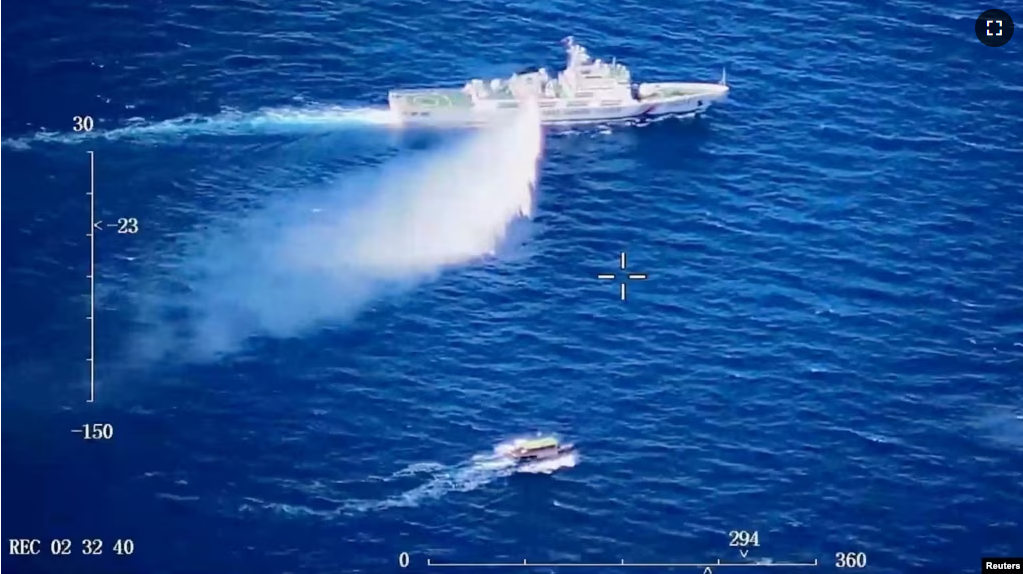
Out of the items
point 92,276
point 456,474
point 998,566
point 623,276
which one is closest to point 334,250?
point 92,276

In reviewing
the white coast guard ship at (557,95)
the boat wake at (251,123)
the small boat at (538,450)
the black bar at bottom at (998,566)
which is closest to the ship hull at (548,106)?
the white coast guard ship at (557,95)

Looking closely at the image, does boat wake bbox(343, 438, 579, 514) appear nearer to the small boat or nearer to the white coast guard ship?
the small boat

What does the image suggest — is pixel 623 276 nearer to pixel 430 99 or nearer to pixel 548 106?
pixel 548 106

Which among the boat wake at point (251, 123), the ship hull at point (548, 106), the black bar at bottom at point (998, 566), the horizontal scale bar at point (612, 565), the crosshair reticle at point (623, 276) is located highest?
the ship hull at point (548, 106)

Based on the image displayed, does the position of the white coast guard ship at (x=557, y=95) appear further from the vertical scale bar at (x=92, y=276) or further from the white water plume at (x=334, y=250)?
the vertical scale bar at (x=92, y=276)

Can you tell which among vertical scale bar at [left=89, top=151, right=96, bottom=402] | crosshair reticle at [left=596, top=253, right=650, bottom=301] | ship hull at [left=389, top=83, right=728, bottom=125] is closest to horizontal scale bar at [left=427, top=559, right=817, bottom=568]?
crosshair reticle at [left=596, top=253, right=650, bottom=301]
